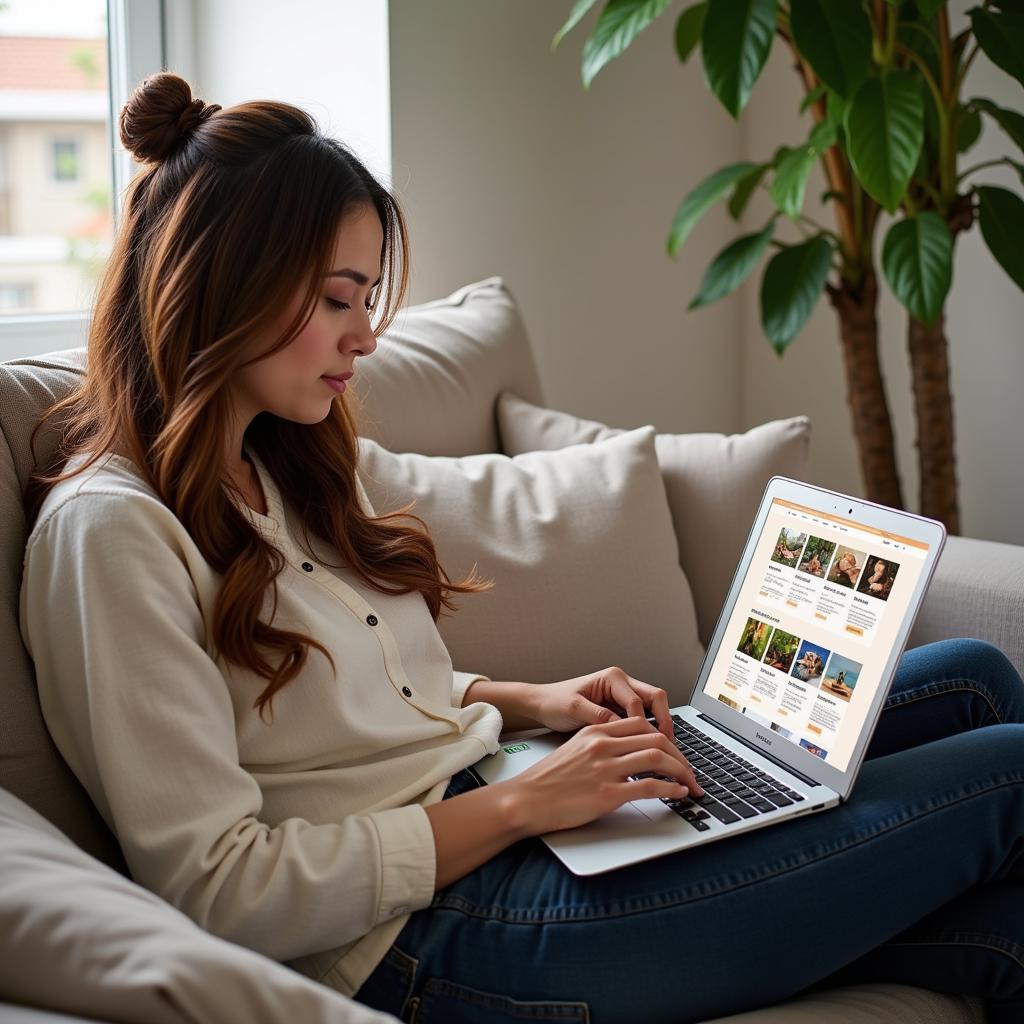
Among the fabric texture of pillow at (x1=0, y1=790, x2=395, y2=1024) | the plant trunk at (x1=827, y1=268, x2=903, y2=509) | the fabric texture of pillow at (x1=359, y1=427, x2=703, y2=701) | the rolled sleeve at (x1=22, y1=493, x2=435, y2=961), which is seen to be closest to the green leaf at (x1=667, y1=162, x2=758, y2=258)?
the plant trunk at (x1=827, y1=268, x2=903, y2=509)

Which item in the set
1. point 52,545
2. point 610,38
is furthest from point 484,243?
point 52,545

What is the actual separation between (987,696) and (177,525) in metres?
0.77

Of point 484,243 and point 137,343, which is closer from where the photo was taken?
point 137,343

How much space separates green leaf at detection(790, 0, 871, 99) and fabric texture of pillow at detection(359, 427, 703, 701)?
1.87 feet

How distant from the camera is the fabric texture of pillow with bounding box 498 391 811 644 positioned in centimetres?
150

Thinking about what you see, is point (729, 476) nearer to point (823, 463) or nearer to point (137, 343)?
point (137, 343)

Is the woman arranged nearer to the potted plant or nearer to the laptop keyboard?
the laptop keyboard

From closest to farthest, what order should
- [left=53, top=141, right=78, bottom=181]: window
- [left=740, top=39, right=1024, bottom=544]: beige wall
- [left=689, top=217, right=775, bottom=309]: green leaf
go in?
[left=53, top=141, right=78, bottom=181]: window, [left=689, top=217, right=775, bottom=309]: green leaf, [left=740, top=39, right=1024, bottom=544]: beige wall

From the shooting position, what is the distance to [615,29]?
1728 mm

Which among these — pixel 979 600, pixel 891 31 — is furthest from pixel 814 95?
pixel 979 600

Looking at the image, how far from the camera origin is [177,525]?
35.2 inches

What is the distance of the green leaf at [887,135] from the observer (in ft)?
5.15

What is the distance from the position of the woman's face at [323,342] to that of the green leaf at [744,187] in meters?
1.11

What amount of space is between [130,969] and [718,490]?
106 centimetres
